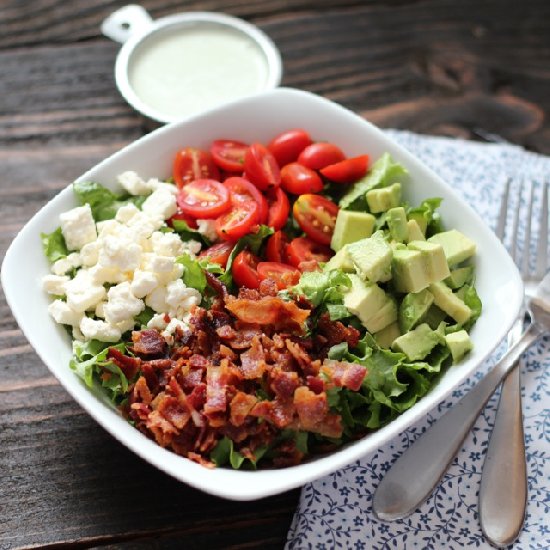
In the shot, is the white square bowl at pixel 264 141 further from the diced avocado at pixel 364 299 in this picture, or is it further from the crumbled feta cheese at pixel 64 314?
the diced avocado at pixel 364 299

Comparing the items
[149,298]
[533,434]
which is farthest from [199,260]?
[533,434]

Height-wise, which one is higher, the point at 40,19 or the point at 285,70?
the point at 40,19

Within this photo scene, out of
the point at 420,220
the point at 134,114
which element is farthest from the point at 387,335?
the point at 134,114

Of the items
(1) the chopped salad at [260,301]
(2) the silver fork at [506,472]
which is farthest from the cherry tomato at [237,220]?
(2) the silver fork at [506,472]

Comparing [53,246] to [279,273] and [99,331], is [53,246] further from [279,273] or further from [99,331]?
[279,273]

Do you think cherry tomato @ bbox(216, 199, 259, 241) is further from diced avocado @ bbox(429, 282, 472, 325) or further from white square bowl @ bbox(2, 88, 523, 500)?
diced avocado @ bbox(429, 282, 472, 325)

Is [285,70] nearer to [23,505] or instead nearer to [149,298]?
[149,298]
